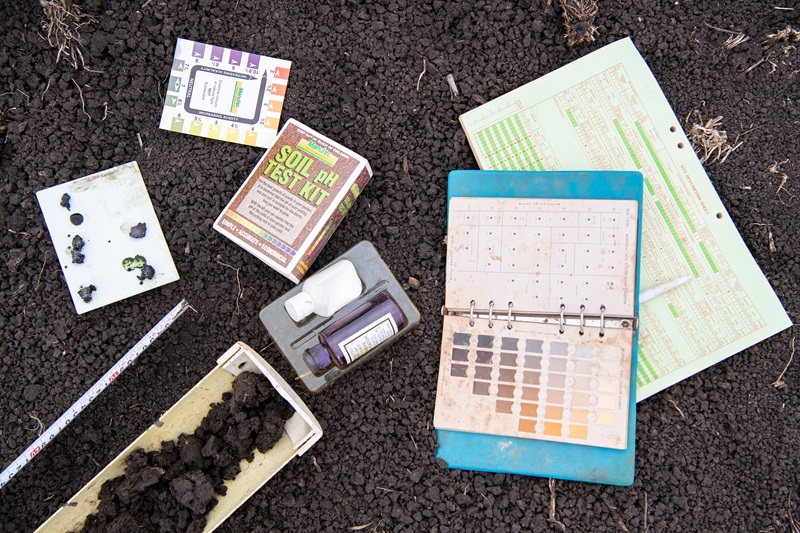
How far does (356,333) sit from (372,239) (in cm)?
41

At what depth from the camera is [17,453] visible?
2385 millimetres

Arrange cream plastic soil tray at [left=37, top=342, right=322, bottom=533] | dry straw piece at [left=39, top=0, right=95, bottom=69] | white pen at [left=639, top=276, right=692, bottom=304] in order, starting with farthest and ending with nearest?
1. dry straw piece at [left=39, top=0, right=95, bottom=69]
2. white pen at [left=639, top=276, right=692, bottom=304]
3. cream plastic soil tray at [left=37, top=342, right=322, bottom=533]

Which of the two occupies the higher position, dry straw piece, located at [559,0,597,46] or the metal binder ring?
dry straw piece, located at [559,0,597,46]

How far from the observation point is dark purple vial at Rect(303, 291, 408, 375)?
217 centimetres

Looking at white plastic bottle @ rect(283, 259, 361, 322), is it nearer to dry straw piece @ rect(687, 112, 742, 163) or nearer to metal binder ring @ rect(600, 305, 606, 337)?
metal binder ring @ rect(600, 305, 606, 337)

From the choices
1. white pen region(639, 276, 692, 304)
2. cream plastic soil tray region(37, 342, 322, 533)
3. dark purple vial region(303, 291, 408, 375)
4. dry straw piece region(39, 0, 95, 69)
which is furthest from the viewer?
dry straw piece region(39, 0, 95, 69)

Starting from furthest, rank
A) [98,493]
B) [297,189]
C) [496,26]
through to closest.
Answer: [496,26], [297,189], [98,493]

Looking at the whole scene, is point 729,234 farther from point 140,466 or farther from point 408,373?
point 140,466

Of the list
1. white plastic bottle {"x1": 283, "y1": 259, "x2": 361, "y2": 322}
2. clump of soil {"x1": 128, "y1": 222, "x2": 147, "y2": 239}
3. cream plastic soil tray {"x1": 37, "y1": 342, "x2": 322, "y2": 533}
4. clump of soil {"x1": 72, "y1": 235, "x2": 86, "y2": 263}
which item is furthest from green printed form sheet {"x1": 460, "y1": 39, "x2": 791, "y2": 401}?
clump of soil {"x1": 72, "y1": 235, "x2": 86, "y2": 263}

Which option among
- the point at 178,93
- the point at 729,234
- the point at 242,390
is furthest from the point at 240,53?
the point at 729,234

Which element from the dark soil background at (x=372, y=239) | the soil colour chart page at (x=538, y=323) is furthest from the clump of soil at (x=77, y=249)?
the soil colour chart page at (x=538, y=323)

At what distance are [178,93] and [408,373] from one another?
138 centimetres

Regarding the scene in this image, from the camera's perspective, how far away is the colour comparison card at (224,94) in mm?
2439

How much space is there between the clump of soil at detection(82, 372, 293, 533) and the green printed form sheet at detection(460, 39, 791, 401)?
1.20 metres
